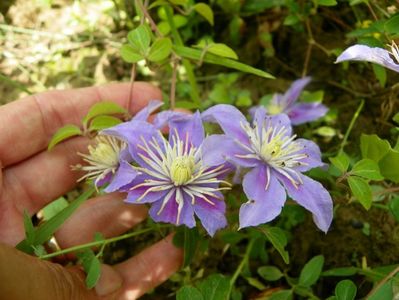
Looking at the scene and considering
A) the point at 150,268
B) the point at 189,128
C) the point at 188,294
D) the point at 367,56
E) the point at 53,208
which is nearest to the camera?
the point at 367,56

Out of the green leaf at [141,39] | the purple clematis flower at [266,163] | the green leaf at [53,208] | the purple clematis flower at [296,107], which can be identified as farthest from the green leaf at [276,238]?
the green leaf at [53,208]

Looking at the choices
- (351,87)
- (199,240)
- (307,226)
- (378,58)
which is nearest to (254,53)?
(351,87)

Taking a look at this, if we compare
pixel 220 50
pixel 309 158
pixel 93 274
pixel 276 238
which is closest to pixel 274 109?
pixel 220 50

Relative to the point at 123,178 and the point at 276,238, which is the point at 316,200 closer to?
the point at 276,238

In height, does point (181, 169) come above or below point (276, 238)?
above

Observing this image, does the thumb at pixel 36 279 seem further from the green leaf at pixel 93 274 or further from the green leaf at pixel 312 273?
the green leaf at pixel 312 273

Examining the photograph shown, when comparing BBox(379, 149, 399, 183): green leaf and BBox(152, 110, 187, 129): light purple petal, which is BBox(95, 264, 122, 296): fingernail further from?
BBox(379, 149, 399, 183): green leaf

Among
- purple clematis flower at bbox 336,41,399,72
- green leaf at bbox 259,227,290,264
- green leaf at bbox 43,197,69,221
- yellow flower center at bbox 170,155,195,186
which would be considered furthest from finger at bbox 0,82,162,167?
purple clematis flower at bbox 336,41,399,72
